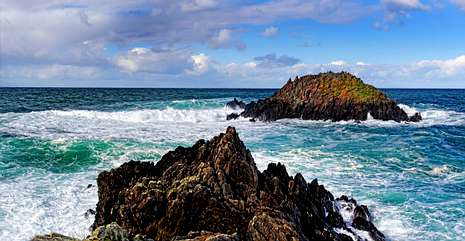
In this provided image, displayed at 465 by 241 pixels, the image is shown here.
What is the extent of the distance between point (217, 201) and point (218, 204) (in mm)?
132

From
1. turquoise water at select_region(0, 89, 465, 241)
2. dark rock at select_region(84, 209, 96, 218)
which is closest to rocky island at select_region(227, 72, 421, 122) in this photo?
turquoise water at select_region(0, 89, 465, 241)

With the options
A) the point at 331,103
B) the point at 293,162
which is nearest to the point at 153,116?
the point at 331,103

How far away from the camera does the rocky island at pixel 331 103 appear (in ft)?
196

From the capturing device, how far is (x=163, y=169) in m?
21.3

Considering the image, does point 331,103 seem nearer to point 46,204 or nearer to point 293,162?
point 293,162

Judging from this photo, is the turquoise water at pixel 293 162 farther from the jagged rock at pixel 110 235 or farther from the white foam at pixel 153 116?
the white foam at pixel 153 116

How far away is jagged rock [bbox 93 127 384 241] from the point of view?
47.4 ft

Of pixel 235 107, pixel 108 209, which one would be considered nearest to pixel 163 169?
pixel 108 209

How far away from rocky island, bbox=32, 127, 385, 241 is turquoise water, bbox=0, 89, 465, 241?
6.51ft

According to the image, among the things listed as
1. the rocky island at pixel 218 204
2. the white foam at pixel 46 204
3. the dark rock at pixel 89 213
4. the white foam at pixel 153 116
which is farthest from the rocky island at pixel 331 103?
the dark rock at pixel 89 213

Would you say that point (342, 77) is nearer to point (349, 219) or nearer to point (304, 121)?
point (304, 121)

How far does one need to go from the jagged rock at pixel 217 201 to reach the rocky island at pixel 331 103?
3883cm

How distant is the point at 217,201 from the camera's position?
51.5 ft

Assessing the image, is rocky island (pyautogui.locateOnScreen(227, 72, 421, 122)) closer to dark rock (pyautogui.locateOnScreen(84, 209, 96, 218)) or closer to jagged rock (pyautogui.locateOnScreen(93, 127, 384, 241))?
jagged rock (pyautogui.locateOnScreen(93, 127, 384, 241))
